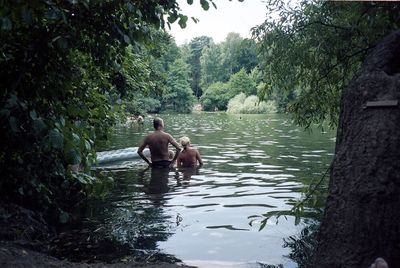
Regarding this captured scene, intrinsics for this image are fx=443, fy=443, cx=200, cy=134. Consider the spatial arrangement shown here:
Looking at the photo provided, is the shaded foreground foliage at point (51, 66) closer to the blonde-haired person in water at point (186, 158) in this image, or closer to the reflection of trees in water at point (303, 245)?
the reflection of trees in water at point (303, 245)

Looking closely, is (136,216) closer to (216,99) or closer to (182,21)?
(182,21)

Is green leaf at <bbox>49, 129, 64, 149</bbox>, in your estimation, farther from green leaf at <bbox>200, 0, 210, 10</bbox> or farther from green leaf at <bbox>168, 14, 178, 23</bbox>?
green leaf at <bbox>200, 0, 210, 10</bbox>

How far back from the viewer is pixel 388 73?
13.1 ft

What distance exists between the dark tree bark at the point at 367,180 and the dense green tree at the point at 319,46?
6.74 ft

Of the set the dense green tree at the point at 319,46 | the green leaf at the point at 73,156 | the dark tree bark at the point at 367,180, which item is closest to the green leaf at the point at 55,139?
the green leaf at the point at 73,156

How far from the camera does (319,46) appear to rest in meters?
6.59

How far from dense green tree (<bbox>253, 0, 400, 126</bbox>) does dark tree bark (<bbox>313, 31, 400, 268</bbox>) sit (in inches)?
80.9

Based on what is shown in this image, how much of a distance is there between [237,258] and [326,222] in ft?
8.57

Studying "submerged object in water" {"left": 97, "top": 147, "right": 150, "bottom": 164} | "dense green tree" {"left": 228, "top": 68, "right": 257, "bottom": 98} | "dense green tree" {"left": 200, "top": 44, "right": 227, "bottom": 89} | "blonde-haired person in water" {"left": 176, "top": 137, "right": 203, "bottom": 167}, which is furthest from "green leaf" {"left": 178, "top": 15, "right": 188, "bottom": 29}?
"dense green tree" {"left": 200, "top": 44, "right": 227, "bottom": 89}

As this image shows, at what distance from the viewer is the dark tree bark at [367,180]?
333 centimetres

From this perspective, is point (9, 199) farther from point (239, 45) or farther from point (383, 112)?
point (383, 112)

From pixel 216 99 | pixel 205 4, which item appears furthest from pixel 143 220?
pixel 216 99

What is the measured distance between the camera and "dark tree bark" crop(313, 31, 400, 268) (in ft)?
10.9

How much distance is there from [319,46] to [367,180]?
3555 millimetres
